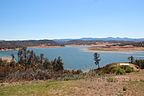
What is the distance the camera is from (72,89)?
33.9 feet

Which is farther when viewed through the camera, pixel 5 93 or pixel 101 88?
pixel 101 88

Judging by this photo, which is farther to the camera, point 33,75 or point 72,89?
point 33,75

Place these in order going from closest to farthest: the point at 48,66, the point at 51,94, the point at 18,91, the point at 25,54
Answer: the point at 51,94 < the point at 18,91 < the point at 48,66 < the point at 25,54

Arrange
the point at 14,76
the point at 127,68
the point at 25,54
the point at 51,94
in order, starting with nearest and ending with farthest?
the point at 51,94 < the point at 14,76 < the point at 127,68 < the point at 25,54

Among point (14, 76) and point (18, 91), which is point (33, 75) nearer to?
point (14, 76)

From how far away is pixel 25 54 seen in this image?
64125 millimetres

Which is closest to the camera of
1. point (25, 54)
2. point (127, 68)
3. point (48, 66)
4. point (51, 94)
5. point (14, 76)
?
point (51, 94)

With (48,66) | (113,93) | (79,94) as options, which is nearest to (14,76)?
(79,94)

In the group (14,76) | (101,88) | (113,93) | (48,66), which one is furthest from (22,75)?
(48,66)

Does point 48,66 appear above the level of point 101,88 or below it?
below

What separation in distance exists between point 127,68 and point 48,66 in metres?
22.4

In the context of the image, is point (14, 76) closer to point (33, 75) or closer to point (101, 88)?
point (33, 75)

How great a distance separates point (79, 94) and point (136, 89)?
143 inches

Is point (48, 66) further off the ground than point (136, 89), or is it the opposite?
point (136, 89)
